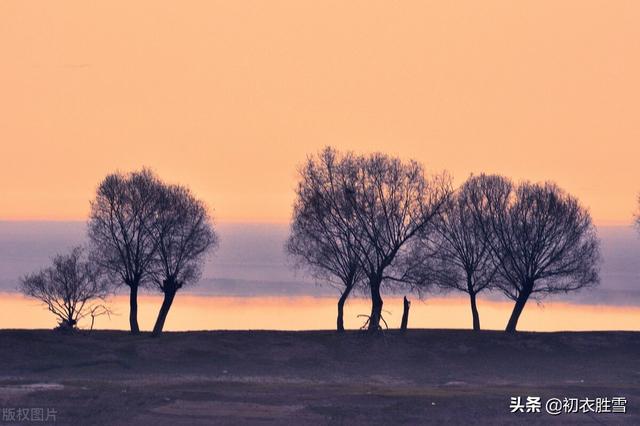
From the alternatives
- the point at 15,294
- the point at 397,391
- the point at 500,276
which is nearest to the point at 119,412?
the point at 397,391

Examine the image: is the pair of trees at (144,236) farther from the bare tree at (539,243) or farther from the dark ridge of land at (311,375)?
the bare tree at (539,243)

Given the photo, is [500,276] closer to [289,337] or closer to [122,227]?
[289,337]

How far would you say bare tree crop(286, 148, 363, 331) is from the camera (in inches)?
2260

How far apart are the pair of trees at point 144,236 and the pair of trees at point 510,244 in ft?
44.6

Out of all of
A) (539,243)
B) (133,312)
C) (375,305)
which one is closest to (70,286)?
(133,312)

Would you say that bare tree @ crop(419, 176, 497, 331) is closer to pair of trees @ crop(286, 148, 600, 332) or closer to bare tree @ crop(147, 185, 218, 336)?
pair of trees @ crop(286, 148, 600, 332)

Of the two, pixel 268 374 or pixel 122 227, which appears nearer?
pixel 268 374

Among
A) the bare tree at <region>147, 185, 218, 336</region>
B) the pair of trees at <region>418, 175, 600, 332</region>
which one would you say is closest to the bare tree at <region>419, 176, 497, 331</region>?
the pair of trees at <region>418, 175, 600, 332</region>

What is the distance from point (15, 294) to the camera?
5108 inches

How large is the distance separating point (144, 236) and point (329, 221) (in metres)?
10.4

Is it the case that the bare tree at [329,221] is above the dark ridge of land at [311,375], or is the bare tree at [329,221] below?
above

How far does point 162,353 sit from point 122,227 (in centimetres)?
963

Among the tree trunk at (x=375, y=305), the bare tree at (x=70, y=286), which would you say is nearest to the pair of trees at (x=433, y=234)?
the tree trunk at (x=375, y=305)

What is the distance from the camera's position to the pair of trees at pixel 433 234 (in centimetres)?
5741
